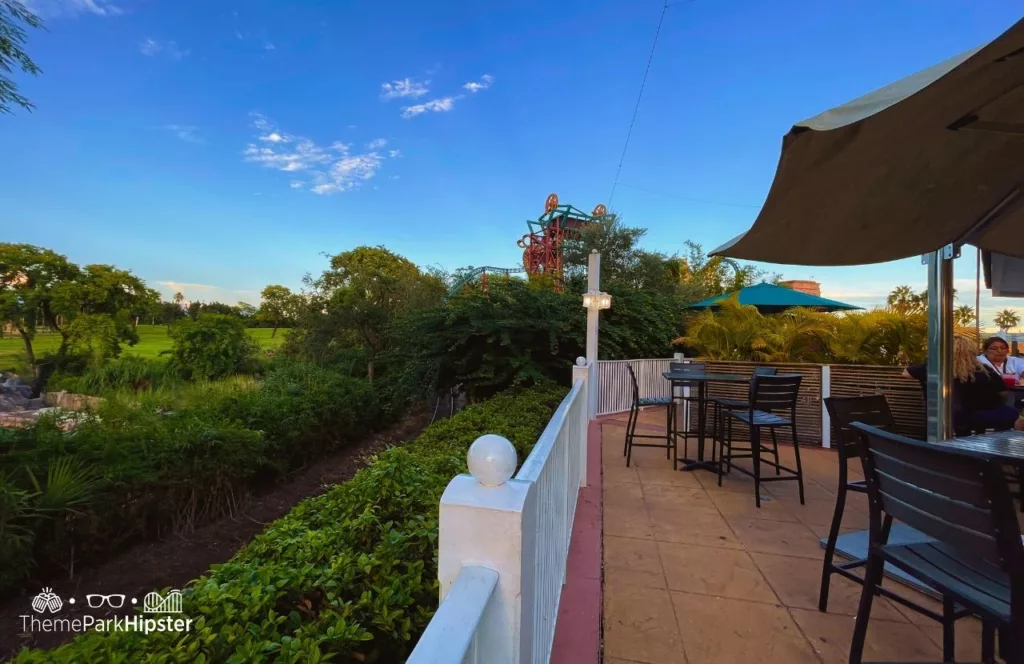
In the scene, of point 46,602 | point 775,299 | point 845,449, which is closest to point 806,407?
point 845,449

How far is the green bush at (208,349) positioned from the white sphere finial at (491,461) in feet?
40.5

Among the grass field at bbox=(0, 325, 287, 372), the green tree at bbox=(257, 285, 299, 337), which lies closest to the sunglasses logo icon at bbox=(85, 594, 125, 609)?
the green tree at bbox=(257, 285, 299, 337)

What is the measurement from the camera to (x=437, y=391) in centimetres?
775

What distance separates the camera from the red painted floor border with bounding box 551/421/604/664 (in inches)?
65.8

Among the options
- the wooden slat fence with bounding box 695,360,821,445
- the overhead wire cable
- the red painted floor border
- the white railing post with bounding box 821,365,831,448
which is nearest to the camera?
the red painted floor border

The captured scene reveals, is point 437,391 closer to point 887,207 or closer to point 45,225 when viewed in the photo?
point 887,207

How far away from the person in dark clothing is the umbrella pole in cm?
139

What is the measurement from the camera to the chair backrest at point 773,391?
3.32 meters

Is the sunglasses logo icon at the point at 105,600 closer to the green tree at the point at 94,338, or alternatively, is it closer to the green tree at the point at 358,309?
the green tree at the point at 358,309

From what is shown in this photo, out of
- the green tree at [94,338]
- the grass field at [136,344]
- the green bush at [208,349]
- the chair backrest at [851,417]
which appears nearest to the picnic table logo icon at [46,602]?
the chair backrest at [851,417]

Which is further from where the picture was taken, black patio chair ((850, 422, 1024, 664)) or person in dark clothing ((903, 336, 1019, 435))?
person in dark clothing ((903, 336, 1019, 435))

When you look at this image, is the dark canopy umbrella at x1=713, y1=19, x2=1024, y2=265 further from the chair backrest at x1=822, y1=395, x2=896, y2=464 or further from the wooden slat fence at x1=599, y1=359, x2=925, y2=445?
the wooden slat fence at x1=599, y1=359, x2=925, y2=445

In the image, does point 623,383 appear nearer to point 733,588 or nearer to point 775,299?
point 775,299

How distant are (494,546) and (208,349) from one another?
13110mm
